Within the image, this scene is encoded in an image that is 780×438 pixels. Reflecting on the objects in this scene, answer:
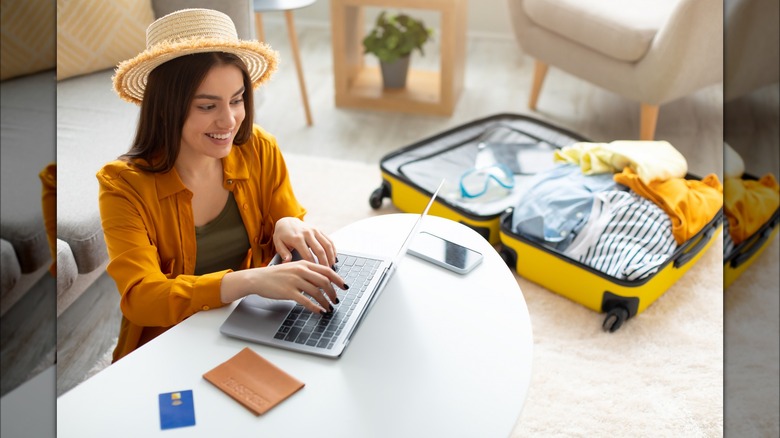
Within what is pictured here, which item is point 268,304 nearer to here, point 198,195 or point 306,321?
point 306,321

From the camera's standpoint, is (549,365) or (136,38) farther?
(549,365)

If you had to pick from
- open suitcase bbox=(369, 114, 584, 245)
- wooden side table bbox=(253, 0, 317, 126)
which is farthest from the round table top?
open suitcase bbox=(369, 114, 584, 245)

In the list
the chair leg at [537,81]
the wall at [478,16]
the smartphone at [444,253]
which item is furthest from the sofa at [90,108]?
the wall at [478,16]

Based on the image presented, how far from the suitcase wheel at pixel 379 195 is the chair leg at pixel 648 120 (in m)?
0.83

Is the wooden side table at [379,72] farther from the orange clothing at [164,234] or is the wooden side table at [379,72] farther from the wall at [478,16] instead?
the orange clothing at [164,234]

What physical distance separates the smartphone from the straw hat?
0.42m

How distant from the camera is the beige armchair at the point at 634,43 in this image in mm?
2020

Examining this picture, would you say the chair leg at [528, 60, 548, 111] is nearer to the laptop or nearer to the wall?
the wall

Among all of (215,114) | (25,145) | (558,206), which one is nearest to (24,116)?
(25,145)

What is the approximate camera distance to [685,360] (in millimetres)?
1607

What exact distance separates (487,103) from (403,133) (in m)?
0.41

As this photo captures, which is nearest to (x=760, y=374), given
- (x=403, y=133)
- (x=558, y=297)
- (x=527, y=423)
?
(x=527, y=423)

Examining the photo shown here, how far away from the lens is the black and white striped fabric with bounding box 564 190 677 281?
168cm

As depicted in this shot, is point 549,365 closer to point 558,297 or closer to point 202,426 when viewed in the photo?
point 558,297
